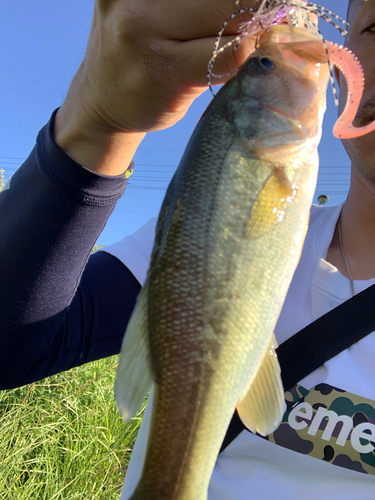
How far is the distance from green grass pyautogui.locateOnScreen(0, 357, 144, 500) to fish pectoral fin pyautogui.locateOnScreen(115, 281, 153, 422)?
3613mm

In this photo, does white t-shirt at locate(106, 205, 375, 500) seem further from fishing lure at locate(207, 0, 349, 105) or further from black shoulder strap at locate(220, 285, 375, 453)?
fishing lure at locate(207, 0, 349, 105)

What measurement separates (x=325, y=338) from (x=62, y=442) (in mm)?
4015

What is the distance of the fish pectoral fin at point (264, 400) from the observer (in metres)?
1.00

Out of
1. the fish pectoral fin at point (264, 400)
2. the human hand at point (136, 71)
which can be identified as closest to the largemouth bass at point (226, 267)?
the fish pectoral fin at point (264, 400)

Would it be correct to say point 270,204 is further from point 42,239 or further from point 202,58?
point 42,239

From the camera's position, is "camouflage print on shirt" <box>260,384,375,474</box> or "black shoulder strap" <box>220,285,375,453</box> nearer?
"camouflage print on shirt" <box>260,384,375,474</box>

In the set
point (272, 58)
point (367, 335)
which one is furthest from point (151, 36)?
point (367, 335)

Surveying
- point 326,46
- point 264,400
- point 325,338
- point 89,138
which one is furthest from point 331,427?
point 89,138

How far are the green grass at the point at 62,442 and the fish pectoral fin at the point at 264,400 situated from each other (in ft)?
12.2

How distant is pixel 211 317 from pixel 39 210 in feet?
2.96

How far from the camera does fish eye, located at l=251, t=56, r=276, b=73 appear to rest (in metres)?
1.18

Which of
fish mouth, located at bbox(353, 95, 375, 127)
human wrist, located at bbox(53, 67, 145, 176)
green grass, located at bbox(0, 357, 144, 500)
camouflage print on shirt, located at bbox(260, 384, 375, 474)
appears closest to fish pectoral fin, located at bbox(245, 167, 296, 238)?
human wrist, located at bbox(53, 67, 145, 176)

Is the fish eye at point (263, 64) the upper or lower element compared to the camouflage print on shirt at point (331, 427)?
upper

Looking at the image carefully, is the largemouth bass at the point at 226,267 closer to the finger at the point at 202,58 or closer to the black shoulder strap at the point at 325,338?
the finger at the point at 202,58
